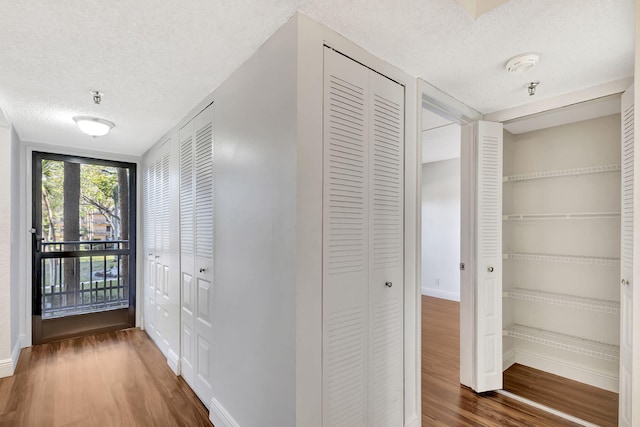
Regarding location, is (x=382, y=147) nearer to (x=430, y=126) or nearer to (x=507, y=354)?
(x=430, y=126)

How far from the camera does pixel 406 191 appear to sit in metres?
1.91

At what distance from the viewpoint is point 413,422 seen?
75.8 inches

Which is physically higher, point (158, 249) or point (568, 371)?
point (158, 249)

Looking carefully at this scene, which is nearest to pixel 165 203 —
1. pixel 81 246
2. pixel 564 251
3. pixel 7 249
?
pixel 7 249

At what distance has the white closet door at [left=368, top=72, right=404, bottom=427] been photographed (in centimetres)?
168

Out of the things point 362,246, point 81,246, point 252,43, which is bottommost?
point 81,246

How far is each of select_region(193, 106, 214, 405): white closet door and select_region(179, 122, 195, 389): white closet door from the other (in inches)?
3.9

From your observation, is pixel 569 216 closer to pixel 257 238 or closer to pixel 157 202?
pixel 257 238

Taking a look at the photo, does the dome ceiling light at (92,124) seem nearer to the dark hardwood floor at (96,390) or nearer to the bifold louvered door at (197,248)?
the bifold louvered door at (197,248)

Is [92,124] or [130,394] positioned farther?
[92,124]

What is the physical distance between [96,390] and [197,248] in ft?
4.85

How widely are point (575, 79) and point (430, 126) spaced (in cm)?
128

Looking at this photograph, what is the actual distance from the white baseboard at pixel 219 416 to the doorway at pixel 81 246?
2.66 m

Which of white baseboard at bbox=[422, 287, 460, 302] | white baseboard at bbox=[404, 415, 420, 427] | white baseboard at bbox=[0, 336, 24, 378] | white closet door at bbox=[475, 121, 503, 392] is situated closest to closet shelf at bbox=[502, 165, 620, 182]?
white closet door at bbox=[475, 121, 503, 392]
